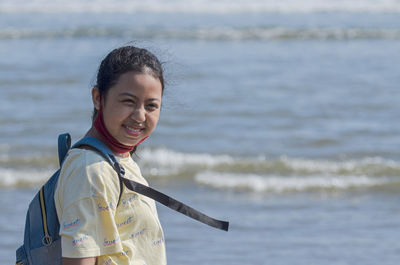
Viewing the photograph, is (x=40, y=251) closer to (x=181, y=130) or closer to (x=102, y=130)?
(x=102, y=130)

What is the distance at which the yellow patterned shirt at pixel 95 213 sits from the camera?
1963mm

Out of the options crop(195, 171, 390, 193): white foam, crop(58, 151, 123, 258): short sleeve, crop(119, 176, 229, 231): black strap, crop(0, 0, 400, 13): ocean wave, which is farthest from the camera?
crop(0, 0, 400, 13): ocean wave

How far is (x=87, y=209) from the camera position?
1.97m

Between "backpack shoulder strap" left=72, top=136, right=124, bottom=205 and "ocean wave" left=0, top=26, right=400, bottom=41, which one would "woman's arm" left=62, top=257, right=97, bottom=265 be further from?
"ocean wave" left=0, top=26, right=400, bottom=41

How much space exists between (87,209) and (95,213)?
0.02m

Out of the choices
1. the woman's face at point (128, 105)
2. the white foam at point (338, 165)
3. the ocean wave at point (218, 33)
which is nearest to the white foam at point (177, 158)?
the white foam at point (338, 165)

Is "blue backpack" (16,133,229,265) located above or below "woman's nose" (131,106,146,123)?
below

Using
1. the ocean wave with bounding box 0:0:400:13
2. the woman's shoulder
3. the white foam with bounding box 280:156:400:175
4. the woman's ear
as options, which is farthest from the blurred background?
the ocean wave with bounding box 0:0:400:13

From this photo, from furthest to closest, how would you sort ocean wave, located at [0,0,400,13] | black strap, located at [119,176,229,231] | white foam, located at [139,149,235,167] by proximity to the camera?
ocean wave, located at [0,0,400,13]
white foam, located at [139,149,235,167]
black strap, located at [119,176,229,231]

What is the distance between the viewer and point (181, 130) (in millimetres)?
9453

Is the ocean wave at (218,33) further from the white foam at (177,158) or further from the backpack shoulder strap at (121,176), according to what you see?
the backpack shoulder strap at (121,176)

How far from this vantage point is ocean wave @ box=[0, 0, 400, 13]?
26875mm

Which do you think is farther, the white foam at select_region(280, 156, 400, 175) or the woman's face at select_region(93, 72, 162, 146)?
the white foam at select_region(280, 156, 400, 175)

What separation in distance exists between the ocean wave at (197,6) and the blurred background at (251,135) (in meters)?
7.29
